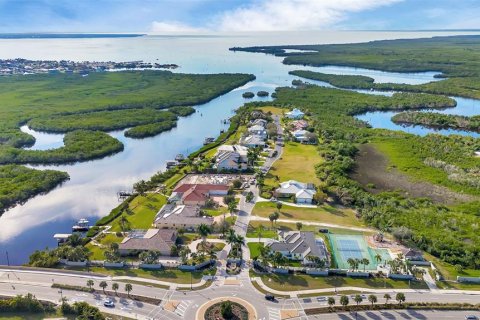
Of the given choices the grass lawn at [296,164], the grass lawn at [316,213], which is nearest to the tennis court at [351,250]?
the grass lawn at [316,213]

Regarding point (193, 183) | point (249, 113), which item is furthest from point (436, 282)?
point (249, 113)

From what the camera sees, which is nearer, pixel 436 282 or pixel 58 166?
pixel 436 282

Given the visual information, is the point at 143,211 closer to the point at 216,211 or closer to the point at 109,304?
the point at 216,211

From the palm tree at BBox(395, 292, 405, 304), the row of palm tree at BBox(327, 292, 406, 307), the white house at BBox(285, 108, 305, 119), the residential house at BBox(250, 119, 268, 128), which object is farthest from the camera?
the white house at BBox(285, 108, 305, 119)

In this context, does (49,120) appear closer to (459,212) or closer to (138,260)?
(138,260)

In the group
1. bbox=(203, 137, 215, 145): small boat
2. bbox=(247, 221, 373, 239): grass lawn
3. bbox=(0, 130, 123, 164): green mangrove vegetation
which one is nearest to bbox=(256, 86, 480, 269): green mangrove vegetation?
bbox=(247, 221, 373, 239): grass lawn

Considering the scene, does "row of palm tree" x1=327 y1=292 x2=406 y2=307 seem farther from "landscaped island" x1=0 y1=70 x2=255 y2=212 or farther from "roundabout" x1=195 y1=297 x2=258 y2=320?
"landscaped island" x1=0 y1=70 x2=255 y2=212

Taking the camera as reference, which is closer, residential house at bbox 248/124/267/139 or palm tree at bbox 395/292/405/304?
palm tree at bbox 395/292/405/304
